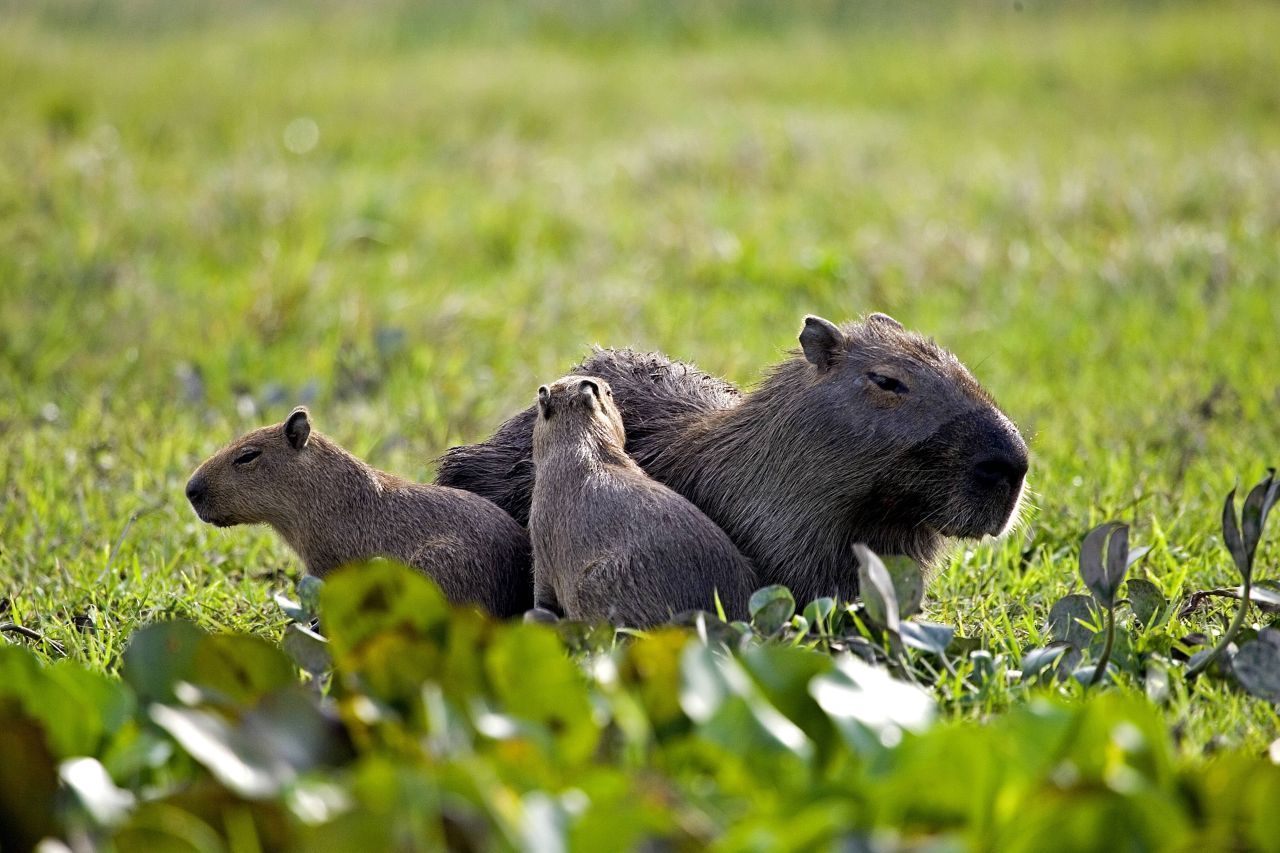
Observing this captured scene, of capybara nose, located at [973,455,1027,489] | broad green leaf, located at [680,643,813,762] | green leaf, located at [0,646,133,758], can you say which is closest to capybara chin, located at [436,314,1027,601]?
capybara nose, located at [973,455,1027,489]

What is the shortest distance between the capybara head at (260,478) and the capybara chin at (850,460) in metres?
0.78

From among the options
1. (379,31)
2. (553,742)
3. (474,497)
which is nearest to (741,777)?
(553,742)

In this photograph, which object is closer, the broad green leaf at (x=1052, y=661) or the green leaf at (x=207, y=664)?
the green leaf at (x=207, y=664)

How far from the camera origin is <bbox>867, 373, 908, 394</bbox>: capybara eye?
297cm

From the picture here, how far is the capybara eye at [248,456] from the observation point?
3.24 metres

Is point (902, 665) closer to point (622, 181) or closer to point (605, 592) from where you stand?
point (605, 592)

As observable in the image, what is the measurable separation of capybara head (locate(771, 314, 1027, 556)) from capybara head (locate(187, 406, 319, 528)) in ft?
3.47

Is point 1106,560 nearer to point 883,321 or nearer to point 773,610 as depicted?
point 773,610

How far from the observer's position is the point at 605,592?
2791 millimetres

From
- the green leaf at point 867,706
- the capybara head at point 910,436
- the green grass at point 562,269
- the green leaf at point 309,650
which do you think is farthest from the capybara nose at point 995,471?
the green leaf at point 309,650

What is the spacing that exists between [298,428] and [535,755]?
1.59 m

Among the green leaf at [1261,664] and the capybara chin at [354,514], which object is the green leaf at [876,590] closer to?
the green leaf at [1261,664]

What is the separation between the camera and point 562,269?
7086 mm

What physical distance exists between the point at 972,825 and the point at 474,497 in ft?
5.58
